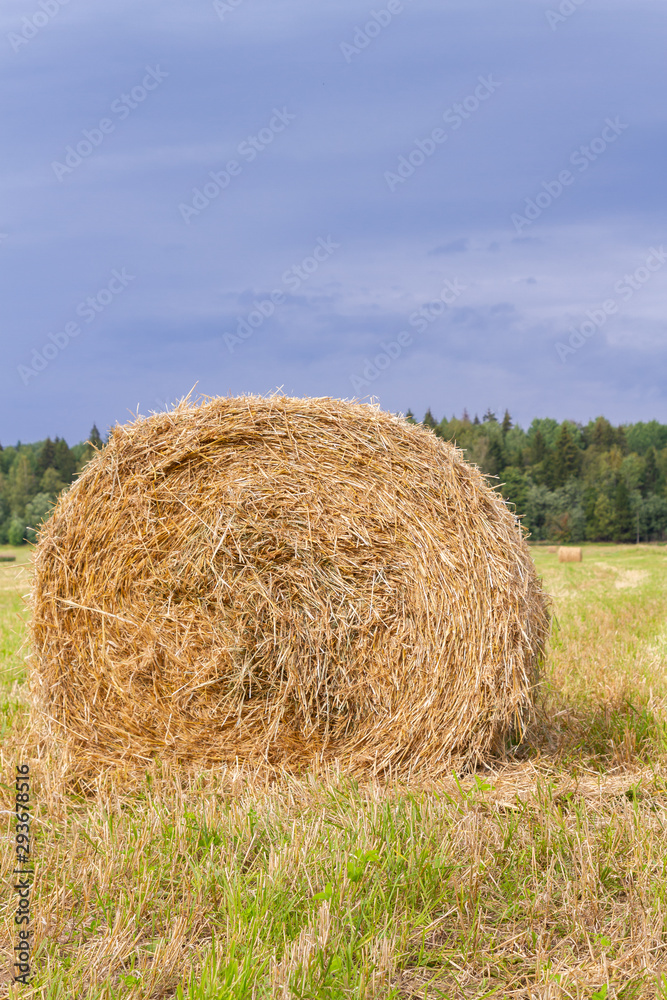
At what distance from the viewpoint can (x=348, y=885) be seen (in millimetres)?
3230

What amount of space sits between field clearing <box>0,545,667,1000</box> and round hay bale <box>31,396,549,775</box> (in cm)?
33

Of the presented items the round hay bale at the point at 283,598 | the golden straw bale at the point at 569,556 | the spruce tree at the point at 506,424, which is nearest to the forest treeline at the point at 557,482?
the spruce tree at the point at 506,424

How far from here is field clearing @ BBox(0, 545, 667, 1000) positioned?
9.42 feet

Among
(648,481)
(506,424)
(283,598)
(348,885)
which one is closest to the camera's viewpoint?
(348,885)

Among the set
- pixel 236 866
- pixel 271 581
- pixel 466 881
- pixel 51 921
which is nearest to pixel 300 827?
pixel 236 866

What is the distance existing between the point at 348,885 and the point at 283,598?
7.18 feet

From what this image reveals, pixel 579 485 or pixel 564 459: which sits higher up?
pixel 564 459

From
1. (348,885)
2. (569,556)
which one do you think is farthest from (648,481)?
(348,885)

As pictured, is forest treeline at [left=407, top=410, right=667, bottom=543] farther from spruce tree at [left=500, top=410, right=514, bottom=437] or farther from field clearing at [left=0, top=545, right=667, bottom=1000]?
field clearing at [left=0, top=545, right=667, bottom=1000]

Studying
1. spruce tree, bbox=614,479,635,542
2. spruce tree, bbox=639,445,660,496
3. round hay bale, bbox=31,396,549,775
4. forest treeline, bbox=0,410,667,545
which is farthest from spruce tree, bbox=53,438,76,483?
round hay bale, bbox=31,396,549,775

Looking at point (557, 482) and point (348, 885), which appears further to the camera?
point (557, 482)

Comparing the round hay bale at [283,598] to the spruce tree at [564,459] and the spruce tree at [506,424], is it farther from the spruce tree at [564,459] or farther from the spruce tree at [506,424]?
the spruce tree at [506,424]

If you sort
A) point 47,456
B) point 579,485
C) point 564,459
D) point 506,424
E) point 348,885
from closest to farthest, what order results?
point 348,885, point 47,456, point 579,485, point 564,459, point 506,424

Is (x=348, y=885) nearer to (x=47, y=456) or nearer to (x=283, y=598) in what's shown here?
(x=283, y=598)
